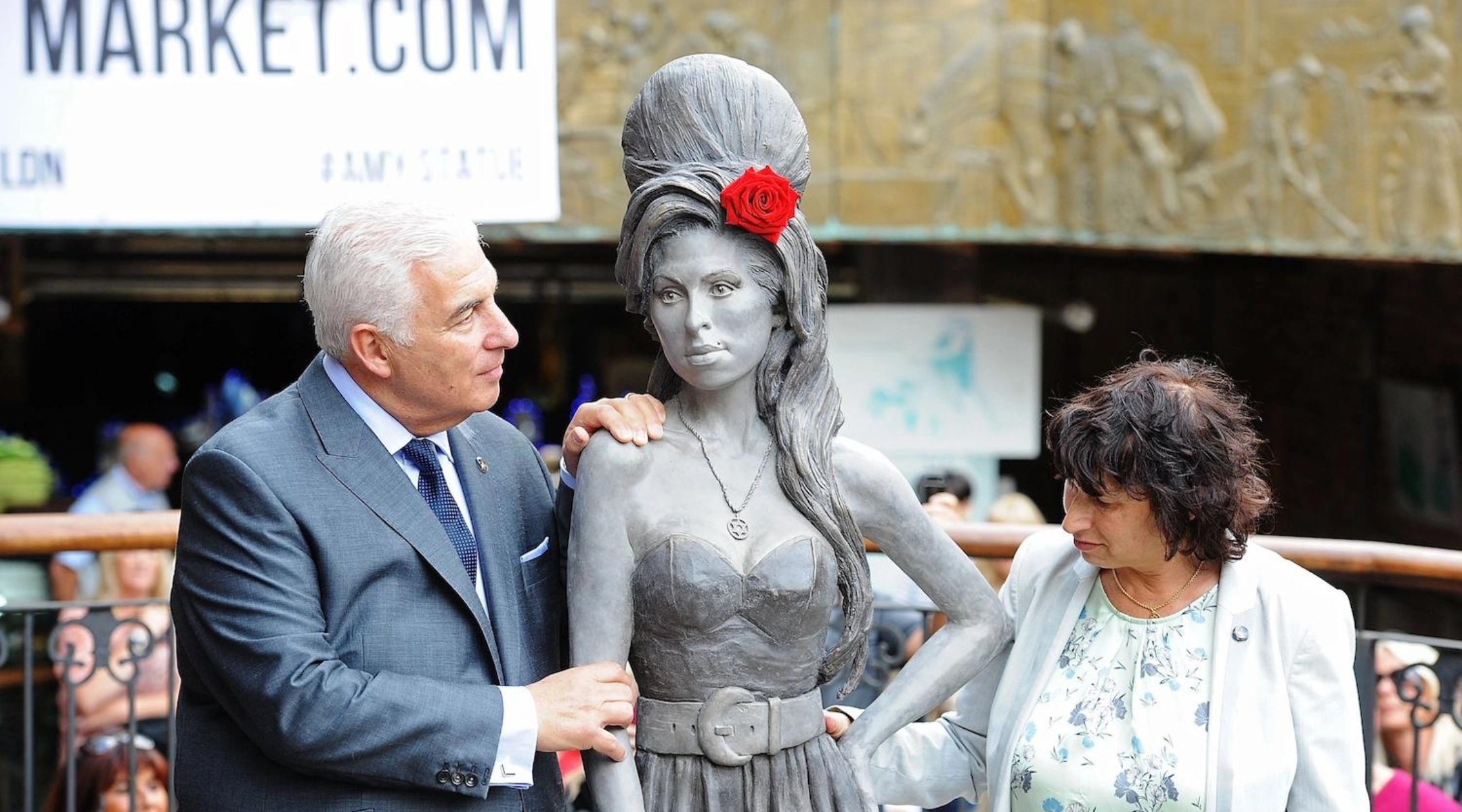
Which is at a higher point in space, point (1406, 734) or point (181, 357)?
point (181, 357)

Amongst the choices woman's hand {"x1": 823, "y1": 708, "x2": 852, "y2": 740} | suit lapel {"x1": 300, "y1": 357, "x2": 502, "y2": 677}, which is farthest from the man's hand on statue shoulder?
woman's hand {"x1": 823, "y1": 708, "x2": 852, "y2": 740}

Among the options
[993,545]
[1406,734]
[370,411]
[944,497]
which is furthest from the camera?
[1406,734]

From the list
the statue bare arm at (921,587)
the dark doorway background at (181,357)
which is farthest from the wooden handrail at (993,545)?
the dark doorway background at (181,357)

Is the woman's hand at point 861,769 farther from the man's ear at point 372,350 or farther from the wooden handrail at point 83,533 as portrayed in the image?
the wooden handrail at point 83,533

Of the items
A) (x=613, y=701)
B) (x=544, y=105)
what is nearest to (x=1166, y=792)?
(x=613, y=701)

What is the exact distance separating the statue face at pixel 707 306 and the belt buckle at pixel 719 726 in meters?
0.43

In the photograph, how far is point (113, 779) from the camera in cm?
381

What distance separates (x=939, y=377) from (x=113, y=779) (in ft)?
14.2

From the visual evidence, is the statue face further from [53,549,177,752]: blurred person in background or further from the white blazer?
[53,549,177,752]: blurred person in background

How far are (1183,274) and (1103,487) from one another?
8858 mm

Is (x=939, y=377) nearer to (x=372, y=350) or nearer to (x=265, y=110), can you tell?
(x=265, y=110)

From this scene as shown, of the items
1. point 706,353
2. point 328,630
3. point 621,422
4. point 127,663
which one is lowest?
point 127,663

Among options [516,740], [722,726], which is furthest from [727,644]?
[516,740]

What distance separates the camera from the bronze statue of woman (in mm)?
2178
